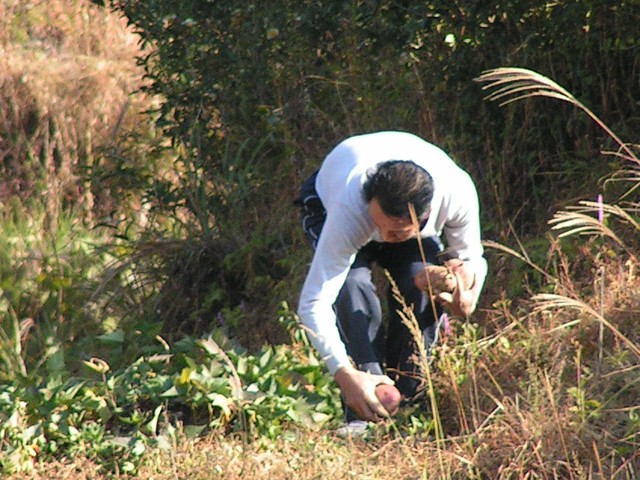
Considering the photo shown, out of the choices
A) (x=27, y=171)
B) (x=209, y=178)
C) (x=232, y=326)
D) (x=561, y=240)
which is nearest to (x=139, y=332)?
(x=232, y=326)

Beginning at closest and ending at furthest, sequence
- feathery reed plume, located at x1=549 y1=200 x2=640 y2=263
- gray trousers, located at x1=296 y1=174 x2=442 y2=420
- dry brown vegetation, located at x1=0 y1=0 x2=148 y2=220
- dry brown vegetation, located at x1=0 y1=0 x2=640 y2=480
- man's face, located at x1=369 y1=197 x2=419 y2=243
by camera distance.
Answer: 1. feathery reed plume, located at x1=549 y1=200 x2=640 y2=263
2. dry brown vegetation, located at x1=0 y1=0 x2=640 y2=480
3. man's face, located at x1=369 y1=197 x2=419 y2=243
4. gray trousers, located at x1=296 y1=174 x2=442 y2=420
5. dry brown vegetation, located at x1=0 y1=0 x2=148 y2=220

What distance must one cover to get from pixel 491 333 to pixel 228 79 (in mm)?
2363

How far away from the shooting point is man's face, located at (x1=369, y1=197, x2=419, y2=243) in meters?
4.41

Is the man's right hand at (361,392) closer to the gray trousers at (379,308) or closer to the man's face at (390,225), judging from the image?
the gray trousers at (379,308)

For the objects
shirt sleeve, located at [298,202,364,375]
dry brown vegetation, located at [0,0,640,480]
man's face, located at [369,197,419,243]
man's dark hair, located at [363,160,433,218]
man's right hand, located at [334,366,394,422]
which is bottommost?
dry brown vegetation, located at [0,0,640,480]

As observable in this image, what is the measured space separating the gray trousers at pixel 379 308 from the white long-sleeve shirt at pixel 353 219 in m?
0.11

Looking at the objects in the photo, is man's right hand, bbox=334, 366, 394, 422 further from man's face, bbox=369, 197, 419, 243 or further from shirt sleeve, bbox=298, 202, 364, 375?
man's face, bbox=369, 197, 419, 243

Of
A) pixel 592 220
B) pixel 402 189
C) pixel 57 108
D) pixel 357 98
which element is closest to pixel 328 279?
pixel 402 189

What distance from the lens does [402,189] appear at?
4.35 m

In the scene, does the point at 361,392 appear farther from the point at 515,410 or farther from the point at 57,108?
the point at 57,108

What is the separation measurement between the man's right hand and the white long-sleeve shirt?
56 mm

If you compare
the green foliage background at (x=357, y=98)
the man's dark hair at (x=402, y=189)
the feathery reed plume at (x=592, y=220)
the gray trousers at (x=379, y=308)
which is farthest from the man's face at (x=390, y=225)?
the green foliage background at (x=357, y=98)

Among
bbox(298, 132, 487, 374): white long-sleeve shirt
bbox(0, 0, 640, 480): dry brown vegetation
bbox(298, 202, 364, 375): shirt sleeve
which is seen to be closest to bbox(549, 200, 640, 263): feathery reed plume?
bbox(0, 0, 640, 480): dry brown vegetation

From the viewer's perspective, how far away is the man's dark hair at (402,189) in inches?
171
